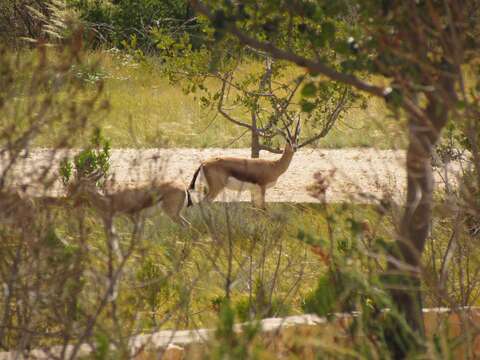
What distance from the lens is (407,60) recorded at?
3176mm

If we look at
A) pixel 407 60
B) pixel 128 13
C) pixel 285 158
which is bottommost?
pixel 407 60

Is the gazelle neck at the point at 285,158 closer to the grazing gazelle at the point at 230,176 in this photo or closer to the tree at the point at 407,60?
the grazing gazelle at the point at 230,176

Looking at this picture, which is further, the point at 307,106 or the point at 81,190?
the point at 81,190

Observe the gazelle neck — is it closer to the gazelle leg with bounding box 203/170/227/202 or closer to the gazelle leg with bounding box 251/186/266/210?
the gazelle leg with bounding box 251/186/266/210

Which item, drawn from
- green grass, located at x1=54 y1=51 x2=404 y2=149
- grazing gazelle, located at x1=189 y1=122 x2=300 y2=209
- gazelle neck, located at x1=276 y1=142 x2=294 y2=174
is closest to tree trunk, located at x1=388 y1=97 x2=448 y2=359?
grazing gazelle, located at x1=189 y1=122 x2=300 y2=209

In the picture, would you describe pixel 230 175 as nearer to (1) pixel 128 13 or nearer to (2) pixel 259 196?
(2) pixel 259 196

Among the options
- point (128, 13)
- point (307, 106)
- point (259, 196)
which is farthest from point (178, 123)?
point (307, 106)

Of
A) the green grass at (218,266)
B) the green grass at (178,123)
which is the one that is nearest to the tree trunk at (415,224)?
the green grass at (218,266)

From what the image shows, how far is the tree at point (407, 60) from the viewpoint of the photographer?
3004 millimetres

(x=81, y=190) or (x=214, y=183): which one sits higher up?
(x=214, y=183)

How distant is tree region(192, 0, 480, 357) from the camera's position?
300 cm

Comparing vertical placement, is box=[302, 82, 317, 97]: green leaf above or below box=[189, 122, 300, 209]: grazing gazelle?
below

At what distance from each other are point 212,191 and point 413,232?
19.3 ft

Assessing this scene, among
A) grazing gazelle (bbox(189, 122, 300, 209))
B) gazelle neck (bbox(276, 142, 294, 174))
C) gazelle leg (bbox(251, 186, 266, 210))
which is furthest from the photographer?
gazelle neck (bbox(276, 142, 294, 174))
